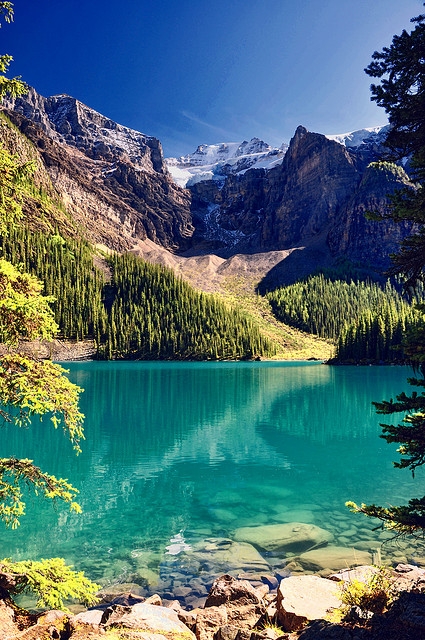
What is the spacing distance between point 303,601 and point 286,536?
→ 26.9 feet

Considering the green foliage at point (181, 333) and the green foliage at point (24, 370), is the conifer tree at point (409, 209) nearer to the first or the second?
the green foliage at point (24, 370)

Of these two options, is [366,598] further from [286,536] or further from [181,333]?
[181,333]

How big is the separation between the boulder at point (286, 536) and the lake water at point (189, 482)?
2.22 feet

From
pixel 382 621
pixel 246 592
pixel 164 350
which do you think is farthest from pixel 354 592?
pixel 164 350

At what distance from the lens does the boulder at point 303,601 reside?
29.9 ft

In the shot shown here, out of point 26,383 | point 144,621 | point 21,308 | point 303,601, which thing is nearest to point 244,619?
point 303,601

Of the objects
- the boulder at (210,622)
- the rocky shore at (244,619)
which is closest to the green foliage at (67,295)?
the rocky shore at (244,619)

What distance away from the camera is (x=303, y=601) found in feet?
32.1

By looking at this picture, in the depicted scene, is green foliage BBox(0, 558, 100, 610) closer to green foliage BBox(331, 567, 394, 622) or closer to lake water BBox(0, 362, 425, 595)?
green foliage BBox(331, 567, 394, 622)

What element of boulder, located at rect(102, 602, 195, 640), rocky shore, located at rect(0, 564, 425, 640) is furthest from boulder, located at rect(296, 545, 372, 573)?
boulder, located at rect(102, 602, 195, 640)

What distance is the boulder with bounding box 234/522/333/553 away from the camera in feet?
54.2

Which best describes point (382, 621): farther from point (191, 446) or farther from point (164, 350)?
point (164, 350)

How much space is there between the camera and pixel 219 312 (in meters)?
191

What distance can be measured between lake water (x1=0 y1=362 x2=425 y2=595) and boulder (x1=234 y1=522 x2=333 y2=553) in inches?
26.6
